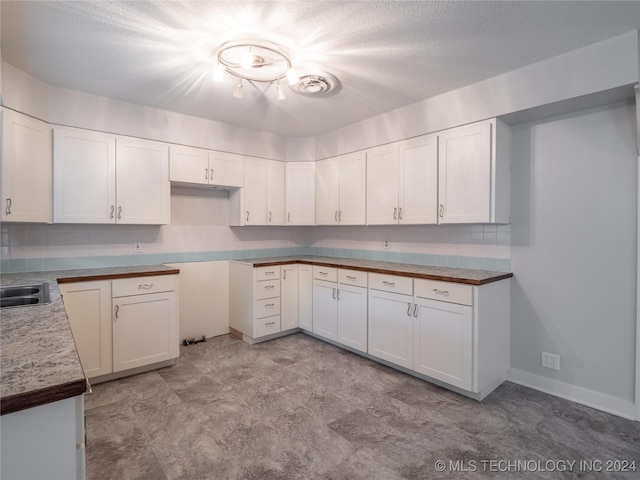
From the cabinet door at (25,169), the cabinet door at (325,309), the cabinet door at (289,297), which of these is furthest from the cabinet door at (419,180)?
the cabinet door at (25,169)

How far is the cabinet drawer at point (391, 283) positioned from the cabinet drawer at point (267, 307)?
121 cm

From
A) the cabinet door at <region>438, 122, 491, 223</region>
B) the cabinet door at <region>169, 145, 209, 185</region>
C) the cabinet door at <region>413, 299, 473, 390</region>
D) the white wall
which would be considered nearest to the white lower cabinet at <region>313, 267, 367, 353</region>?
the cabinet door at <region>413, 299, 473, 390</region>

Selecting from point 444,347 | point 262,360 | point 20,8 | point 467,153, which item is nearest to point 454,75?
point 467,153

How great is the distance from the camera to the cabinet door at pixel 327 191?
13.2 feet

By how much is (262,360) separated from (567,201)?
2.99m

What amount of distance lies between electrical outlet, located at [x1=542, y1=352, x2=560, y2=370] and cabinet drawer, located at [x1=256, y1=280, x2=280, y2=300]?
8.55 ft

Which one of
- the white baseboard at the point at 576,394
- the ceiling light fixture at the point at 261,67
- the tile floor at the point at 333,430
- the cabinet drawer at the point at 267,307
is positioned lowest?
the tile floor at the point at 333,430

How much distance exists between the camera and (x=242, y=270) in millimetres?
3846

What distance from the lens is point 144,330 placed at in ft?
9.69

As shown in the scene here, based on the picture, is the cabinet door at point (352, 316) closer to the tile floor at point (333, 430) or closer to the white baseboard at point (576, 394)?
the tile floor at point (333, 430)

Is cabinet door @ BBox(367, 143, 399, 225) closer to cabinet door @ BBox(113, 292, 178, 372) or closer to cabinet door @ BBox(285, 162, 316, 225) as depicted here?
cabinet door @ BBox(285, 162, 316, 225)

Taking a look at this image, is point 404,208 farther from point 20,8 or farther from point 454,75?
point 20,8

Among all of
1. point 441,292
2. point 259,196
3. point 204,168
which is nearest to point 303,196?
point 259,196

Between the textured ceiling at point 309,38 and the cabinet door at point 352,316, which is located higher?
the textured ceiling at point 309,38
